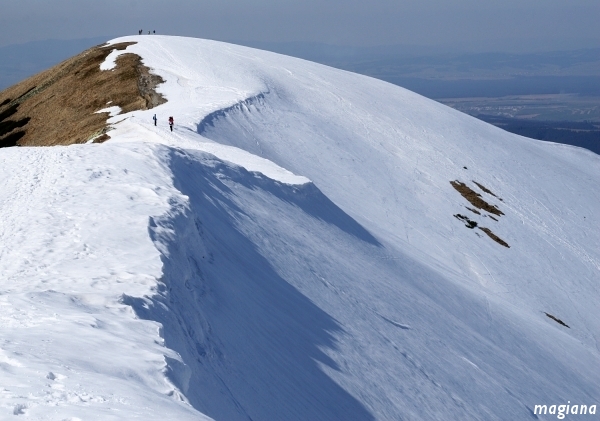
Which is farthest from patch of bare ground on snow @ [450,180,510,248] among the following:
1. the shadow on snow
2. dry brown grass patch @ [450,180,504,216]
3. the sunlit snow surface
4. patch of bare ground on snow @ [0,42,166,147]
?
the shadow on snow

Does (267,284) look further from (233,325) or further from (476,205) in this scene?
(476,205)

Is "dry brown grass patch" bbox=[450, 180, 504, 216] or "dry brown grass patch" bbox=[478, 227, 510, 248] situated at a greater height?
"dry brown grass patch" bbox=[450, 180, 504, 216]

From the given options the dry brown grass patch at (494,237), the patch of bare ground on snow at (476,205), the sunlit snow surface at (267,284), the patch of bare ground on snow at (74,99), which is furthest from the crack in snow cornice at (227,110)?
the dry brown grass patch at (494,237)

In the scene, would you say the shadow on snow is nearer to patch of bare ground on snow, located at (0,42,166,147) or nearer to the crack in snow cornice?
the crack in snow cornice

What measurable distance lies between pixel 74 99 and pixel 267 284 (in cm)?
3292

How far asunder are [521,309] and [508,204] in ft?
50.6

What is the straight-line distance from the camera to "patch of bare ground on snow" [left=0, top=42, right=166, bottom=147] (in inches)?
1577

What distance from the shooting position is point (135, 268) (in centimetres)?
1259

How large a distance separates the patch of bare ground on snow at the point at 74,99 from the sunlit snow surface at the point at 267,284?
90.5 inches

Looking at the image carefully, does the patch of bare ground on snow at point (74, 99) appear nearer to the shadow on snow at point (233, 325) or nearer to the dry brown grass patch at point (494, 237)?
the shadow on snow at point (233, 325)

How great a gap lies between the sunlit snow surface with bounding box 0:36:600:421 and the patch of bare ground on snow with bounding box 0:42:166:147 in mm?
2298

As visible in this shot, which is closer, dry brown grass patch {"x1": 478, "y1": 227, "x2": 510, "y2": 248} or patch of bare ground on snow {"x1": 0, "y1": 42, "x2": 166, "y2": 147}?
dry brown grass patch {"x1": 478, "y1": 227, "x2": 510, "y2": 248}

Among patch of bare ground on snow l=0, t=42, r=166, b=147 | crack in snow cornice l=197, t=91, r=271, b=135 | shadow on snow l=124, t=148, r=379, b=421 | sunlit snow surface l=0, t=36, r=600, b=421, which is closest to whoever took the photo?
sunlit snow surface l=0, t=36, r=600, b=421

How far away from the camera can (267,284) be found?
17.1m
